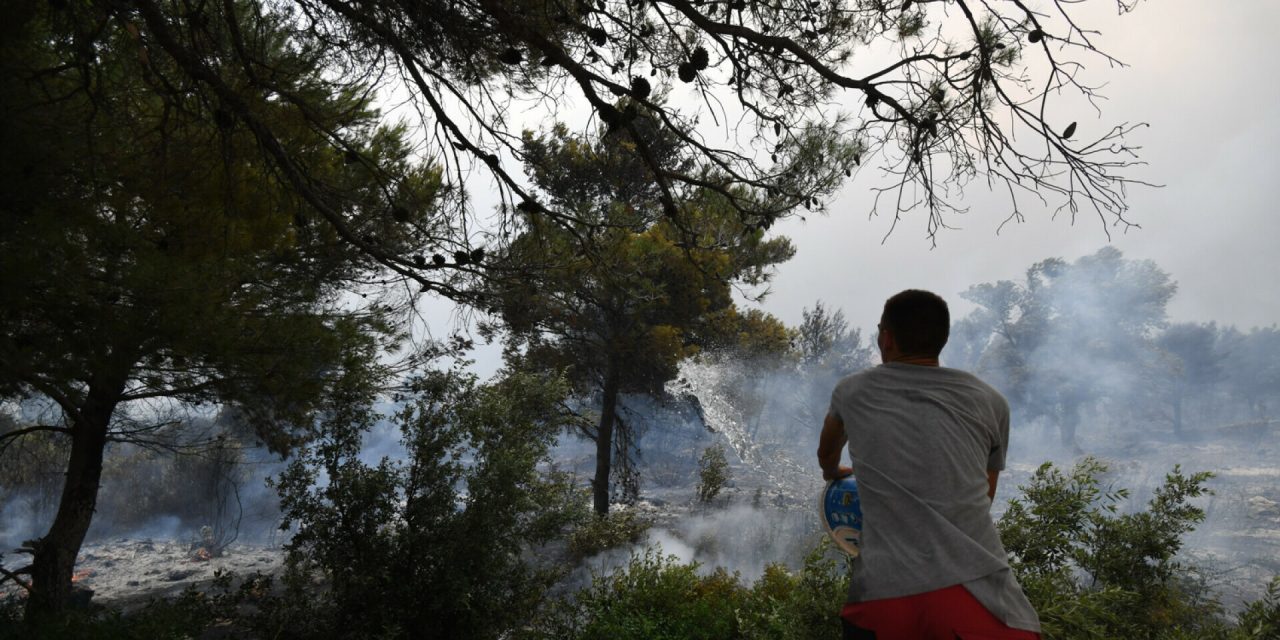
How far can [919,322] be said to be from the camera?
1570 mm

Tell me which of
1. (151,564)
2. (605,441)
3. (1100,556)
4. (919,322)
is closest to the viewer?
(919,322)

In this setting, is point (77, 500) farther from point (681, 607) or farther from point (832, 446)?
point (832, 446)

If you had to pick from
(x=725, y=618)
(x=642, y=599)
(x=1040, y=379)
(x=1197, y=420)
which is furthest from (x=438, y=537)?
(x=1197, y=420)

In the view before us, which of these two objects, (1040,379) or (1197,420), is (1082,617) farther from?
(1197,420)

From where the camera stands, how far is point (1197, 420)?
839 inches

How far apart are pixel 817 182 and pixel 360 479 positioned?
360 centimetres

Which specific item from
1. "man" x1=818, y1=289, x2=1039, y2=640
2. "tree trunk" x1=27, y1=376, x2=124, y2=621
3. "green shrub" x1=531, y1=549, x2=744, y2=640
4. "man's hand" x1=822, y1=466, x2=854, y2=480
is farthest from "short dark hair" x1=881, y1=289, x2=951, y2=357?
"tree trunk" x1=27, y1=376, x2=124, y2=621

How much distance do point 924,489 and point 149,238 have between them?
15.9 feet

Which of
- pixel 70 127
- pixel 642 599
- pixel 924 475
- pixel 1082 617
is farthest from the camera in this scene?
pixel 642 599

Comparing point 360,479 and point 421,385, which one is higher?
point 421,385

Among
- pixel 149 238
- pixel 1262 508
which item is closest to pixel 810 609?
pixel 149 238

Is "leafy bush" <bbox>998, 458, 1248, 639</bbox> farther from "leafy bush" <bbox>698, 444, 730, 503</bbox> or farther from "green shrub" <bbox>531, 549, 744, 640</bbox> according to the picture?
"leafy bush" <bbox>698, 444, 730, 503</bbox>

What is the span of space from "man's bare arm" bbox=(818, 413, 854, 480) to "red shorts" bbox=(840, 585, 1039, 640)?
13.9 inches

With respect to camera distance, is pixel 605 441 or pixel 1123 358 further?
pixel 1123 358
